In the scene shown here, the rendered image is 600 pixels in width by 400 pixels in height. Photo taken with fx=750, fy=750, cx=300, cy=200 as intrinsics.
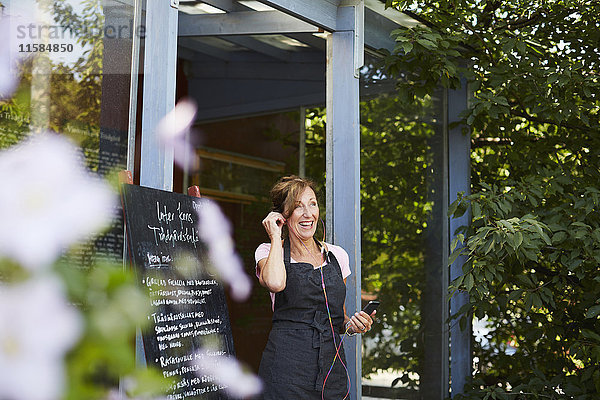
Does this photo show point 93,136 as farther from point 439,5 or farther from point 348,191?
point 439,5

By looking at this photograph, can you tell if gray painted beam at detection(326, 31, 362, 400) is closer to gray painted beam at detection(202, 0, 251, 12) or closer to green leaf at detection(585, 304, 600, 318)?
gray painted beam at detection(202, 0, 251, 12)

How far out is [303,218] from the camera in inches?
121

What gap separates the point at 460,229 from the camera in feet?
14.6

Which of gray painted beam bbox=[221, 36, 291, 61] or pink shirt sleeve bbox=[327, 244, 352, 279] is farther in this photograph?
gray painted beam bbox=[221, 36, 291, 61]

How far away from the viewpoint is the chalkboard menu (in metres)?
2.30

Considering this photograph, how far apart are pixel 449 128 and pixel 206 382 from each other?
2997mm

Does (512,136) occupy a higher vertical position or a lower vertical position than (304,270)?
higher

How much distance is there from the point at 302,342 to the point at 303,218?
500 mm

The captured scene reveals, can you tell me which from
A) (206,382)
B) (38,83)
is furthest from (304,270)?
(38,83)

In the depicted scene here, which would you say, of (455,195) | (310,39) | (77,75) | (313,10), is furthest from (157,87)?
(310,39)

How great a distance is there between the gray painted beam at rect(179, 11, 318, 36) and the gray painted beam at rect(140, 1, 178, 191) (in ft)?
4.11

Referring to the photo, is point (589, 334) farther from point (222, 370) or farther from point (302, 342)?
point (222, 370)

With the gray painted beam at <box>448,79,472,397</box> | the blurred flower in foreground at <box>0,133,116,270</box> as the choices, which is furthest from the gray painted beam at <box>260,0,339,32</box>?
the blurred flower in foreground at <box>0,133,116,270</box>

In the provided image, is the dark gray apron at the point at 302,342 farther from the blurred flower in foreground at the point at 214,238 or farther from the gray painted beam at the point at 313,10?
the gray painted beam at the point at 313,10
